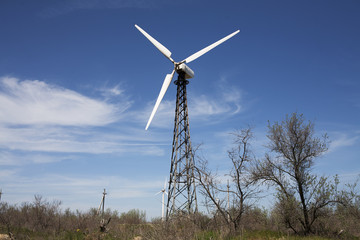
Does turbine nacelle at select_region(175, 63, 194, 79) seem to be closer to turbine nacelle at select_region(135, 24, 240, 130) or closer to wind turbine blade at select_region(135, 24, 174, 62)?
turbine nacelle at select_region(135, 24, 240, 130)

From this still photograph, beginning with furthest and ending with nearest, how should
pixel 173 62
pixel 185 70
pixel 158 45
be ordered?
pixel 158 45 → pixel 173 62 → pixel 185 70

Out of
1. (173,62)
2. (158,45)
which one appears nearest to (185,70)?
(173,62)

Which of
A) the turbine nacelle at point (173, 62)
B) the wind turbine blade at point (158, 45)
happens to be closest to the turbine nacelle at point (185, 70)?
the turbine nacelle at point (173, 62)

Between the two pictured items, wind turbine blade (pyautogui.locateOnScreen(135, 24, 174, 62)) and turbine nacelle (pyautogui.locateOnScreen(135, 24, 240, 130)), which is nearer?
turbine nacelle (pyautogui.locateOnScreen(135, 24, 240, 130))

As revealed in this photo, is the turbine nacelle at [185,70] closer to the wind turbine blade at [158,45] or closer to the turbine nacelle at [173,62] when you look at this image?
the turbine nacelle at [173,62]

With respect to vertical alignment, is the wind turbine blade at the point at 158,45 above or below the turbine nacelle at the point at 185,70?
above

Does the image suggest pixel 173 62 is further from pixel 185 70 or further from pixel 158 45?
pixel 158 45

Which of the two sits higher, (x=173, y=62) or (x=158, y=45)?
(x=158, y=45)

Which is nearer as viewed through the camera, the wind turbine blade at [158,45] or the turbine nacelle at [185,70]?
the turbine nacelle at [185,70]

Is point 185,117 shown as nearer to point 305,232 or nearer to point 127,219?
point 305,232

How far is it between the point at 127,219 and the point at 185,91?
1984 cm

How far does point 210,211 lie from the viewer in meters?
14.6

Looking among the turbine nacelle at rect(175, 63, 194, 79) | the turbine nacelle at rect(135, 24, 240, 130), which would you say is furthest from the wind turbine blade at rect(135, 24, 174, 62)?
the turbine nacelle at rect(175, 63, 194, 79)

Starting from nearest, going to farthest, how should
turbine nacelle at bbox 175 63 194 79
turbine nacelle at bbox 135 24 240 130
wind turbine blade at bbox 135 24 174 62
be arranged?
1. turbine nacelle at bbox 175 63 194 79
2. turbine nacelle at bbox 135 24 240 130
3. wind turbine blade at bbox 135 24 174 62
